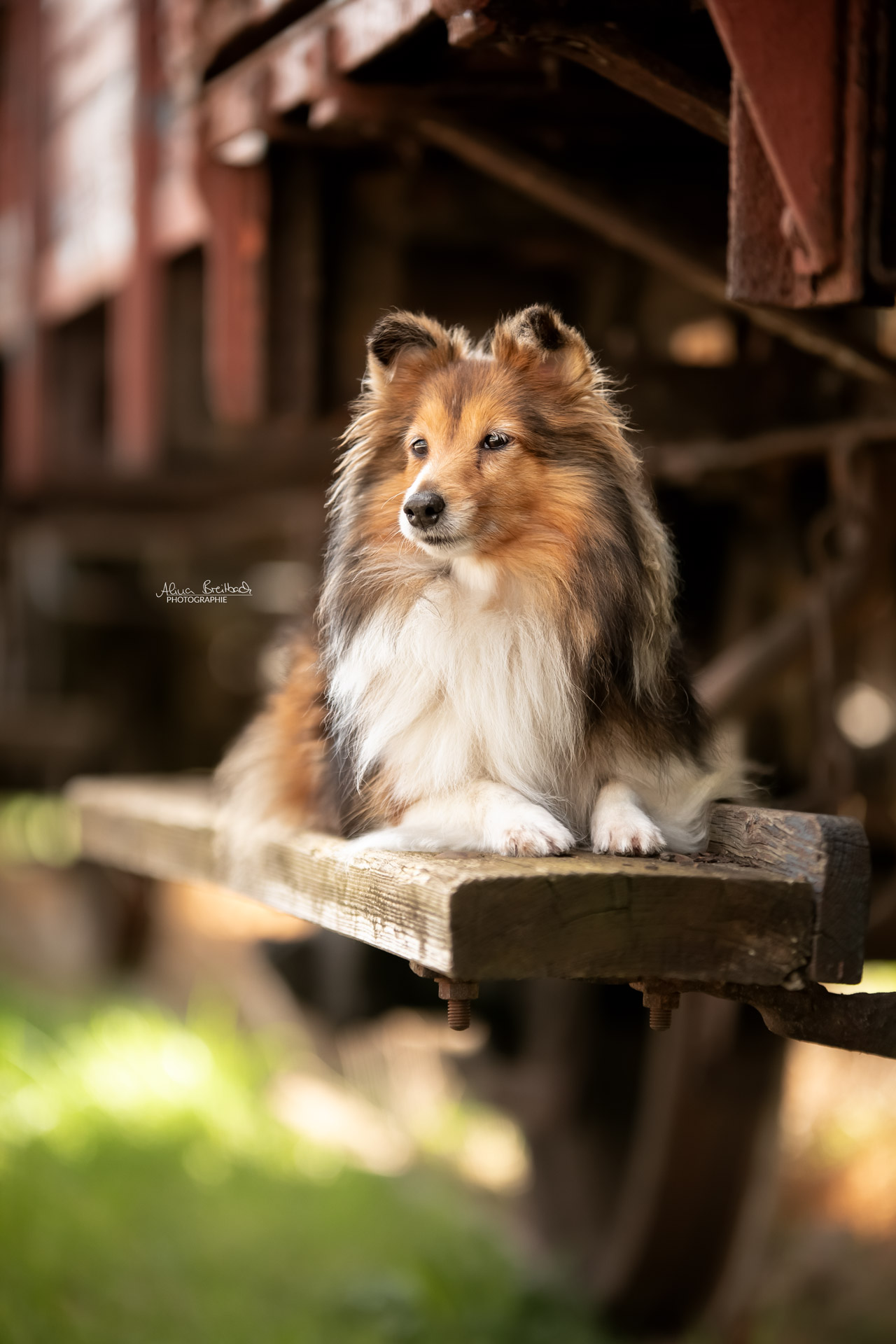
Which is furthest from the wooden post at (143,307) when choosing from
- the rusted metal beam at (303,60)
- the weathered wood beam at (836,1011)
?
the weathered wood beam at (836,1011)

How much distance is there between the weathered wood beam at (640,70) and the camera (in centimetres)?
244

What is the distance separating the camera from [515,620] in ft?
8.34

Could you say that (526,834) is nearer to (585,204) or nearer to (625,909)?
(625,909)

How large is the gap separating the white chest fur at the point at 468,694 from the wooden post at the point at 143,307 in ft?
→ 10.1

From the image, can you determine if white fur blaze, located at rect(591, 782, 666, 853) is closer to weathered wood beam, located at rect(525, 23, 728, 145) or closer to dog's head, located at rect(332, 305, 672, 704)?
dog's head, located at rect(332, 305, 672, 704)

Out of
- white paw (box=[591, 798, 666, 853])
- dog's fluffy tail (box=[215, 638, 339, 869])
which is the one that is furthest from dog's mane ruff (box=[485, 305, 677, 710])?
dog's fluffy tail (box=[215, 638, 339, 869])

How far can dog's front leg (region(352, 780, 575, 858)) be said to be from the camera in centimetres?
222

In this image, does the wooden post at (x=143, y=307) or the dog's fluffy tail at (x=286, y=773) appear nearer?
the dog's fluffy tail at (x=286, y=773)

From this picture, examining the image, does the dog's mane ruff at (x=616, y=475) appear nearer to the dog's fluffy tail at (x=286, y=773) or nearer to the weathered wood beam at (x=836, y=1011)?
the weathered wood beam at (x=836, y=1011)

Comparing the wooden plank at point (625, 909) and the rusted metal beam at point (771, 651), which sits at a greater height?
the rusted metal beam at point (771, 651)

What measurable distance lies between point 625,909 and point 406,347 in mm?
1275

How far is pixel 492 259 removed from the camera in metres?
4.65

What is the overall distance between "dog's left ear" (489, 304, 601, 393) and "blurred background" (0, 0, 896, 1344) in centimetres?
20

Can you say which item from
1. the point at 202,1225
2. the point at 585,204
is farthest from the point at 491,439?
the point at 202,1225
